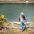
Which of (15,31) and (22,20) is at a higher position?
(22,20)

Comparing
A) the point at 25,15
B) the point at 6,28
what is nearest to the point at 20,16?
the point at 25,15

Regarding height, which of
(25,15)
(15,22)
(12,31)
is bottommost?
(12,31)

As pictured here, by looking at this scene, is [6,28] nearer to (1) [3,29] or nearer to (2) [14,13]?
(1) [3,29]

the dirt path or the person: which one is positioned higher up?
the person

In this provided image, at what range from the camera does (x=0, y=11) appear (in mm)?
1761

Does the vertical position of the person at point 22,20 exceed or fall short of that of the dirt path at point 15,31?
it exceeds it

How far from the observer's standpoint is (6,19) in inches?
69.1

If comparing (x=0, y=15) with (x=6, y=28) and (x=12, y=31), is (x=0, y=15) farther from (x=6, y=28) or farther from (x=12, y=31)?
(x=12, y=31)

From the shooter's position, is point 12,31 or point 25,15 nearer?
point 12,31

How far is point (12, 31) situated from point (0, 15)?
36cm

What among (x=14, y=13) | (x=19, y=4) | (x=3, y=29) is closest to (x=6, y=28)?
(x=3, y=29)

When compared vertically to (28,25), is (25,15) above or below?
above

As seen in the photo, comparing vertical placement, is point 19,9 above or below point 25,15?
above

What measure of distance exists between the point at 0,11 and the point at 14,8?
0.25 meters
